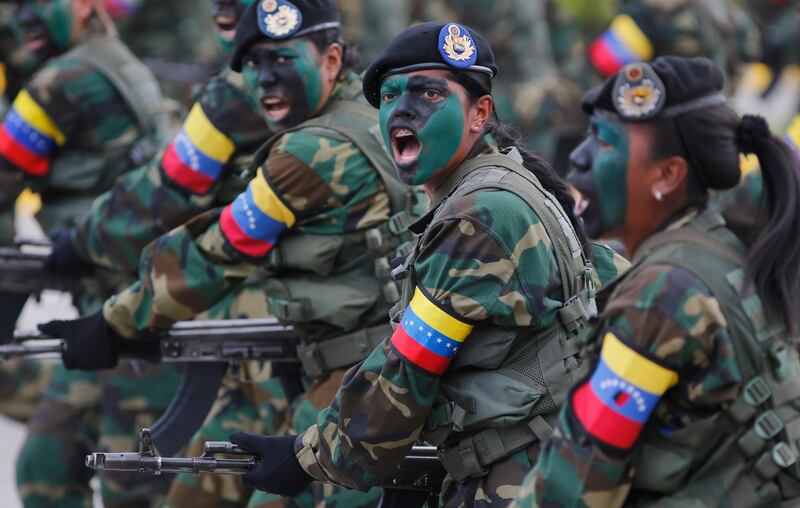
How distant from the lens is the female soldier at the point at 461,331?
4.41m

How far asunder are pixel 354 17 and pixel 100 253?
10064mm

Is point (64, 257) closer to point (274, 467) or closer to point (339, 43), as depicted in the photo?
point (339, 43)

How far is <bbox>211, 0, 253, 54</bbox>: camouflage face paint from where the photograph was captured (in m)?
6.87

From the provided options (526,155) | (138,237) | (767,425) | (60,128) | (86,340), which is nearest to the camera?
(767,425)

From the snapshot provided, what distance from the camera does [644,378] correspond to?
3738 millimetres

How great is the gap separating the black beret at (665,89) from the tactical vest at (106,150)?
391cm

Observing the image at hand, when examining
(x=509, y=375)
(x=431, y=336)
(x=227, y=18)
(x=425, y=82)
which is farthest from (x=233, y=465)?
(x=227, y=18)

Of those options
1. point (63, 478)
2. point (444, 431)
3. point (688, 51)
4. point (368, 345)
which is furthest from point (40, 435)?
point (688, 51)

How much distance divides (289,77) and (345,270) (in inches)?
27.9

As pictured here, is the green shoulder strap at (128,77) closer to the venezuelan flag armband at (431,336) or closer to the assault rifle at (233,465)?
the assault rifle at (233,465)

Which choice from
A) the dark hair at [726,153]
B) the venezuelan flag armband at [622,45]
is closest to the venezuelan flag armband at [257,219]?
the dark hair at [726,153]

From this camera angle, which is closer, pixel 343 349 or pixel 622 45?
pixel 343 349

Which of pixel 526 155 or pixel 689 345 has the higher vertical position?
pixel 689 345

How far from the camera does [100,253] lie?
719 cm
